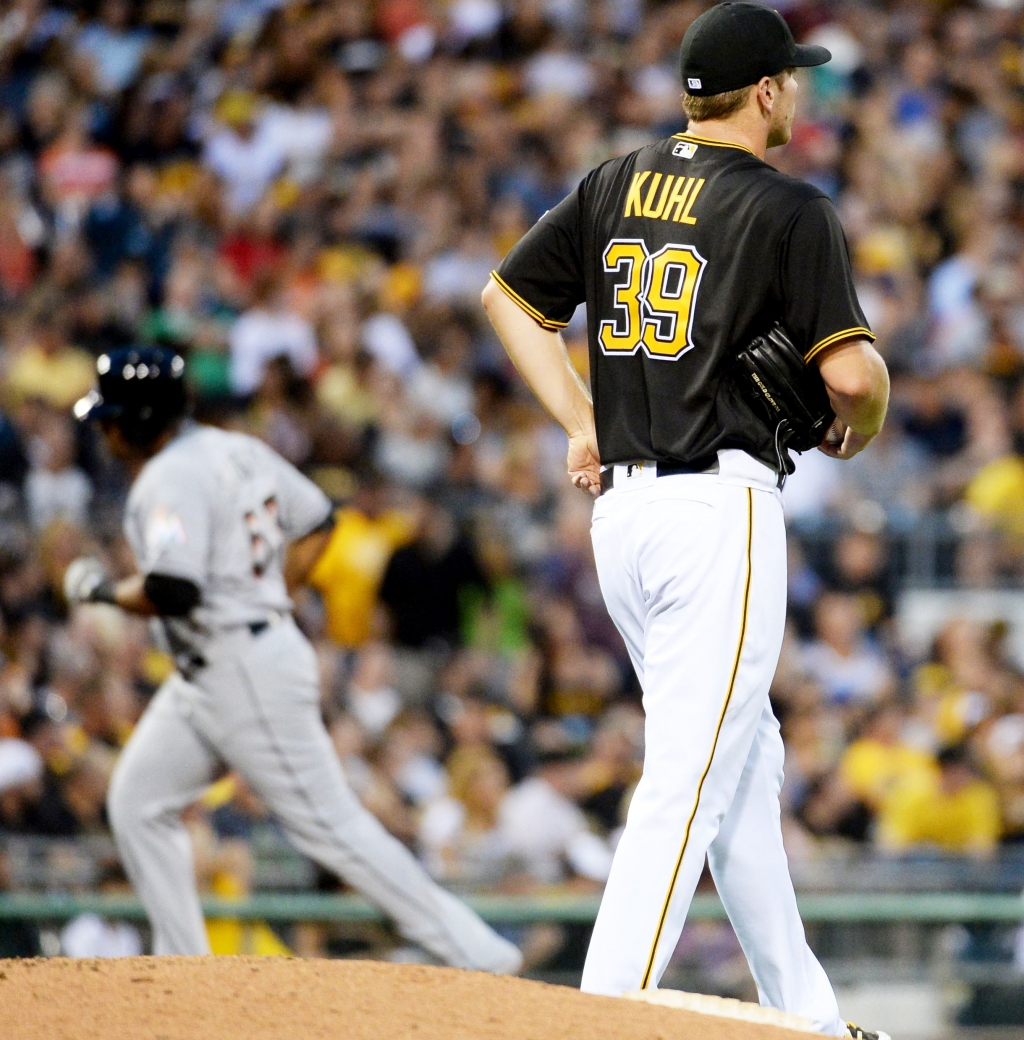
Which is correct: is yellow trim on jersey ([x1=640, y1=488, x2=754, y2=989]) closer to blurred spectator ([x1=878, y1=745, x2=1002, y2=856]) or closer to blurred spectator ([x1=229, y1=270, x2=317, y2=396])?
blurred spectator ([x1=878, y1=745, x2=1002, y2=856])

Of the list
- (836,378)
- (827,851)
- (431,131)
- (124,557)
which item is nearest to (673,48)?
(431,131)

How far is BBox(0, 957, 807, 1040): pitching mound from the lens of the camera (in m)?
2.85

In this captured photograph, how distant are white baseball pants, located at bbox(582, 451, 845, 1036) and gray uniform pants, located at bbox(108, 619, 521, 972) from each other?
159cm

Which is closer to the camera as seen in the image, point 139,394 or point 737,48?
point 737,48

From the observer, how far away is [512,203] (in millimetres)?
11000

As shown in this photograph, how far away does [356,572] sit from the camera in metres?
8.95

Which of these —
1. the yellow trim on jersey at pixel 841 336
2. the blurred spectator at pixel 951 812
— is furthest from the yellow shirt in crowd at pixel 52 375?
the yellow trim on jersey at pixel 841 336

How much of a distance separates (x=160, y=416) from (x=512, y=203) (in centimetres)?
636

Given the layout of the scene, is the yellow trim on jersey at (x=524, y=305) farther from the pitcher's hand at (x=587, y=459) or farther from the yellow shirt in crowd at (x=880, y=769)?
the yellow shirt in crowd at (x=880, y=769)

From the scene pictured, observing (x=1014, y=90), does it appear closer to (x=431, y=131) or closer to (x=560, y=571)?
(x=431, y=131)

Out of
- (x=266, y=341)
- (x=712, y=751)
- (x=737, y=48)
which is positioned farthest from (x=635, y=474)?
(x=266, y=341)

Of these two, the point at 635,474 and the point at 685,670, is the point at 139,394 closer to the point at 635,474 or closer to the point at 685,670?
the point at 635,474

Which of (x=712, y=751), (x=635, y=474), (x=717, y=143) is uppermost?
(x=717, y=143)

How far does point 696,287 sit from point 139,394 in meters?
2.25
